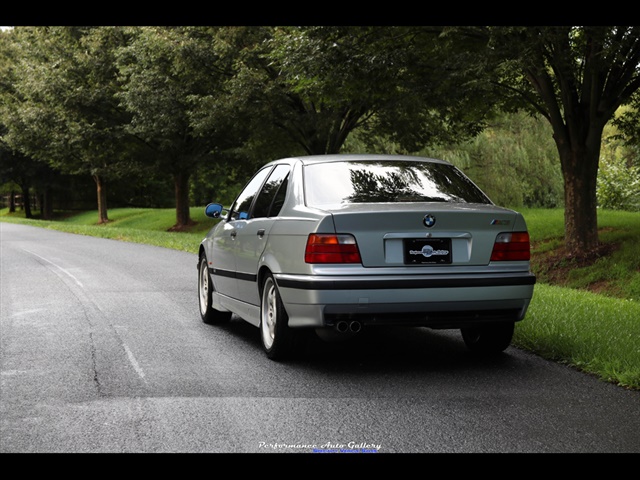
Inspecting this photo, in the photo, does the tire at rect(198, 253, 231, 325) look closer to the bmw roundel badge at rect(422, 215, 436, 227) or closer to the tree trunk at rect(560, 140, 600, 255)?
the bmw roundel badge at rect(422, 215, 436, 227)

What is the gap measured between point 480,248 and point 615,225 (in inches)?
534

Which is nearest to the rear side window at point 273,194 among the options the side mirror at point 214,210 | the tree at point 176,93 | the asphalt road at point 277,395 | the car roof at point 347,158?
the car roof at point 347,158

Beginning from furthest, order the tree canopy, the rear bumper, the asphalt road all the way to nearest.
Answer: the tree canopy < the rear bumper < the asphalt road

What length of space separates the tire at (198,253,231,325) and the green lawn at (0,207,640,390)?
321cm

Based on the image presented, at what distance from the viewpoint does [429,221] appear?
6.53 metres

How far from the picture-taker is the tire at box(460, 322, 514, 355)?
7215mm

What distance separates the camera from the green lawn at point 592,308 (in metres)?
6.95

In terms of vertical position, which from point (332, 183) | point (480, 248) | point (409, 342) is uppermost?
point (332, 183)

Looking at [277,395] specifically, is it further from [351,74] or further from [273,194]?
[351,74]

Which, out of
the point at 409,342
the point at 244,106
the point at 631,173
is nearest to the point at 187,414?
the point at 409,342

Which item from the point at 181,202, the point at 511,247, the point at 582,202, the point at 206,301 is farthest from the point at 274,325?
the point at 181,202

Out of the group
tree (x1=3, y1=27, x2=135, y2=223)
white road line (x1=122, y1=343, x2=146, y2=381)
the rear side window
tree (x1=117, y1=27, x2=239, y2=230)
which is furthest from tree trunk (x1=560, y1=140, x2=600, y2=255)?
tree (x1=3, y1=27, x2=135, y2=223)
